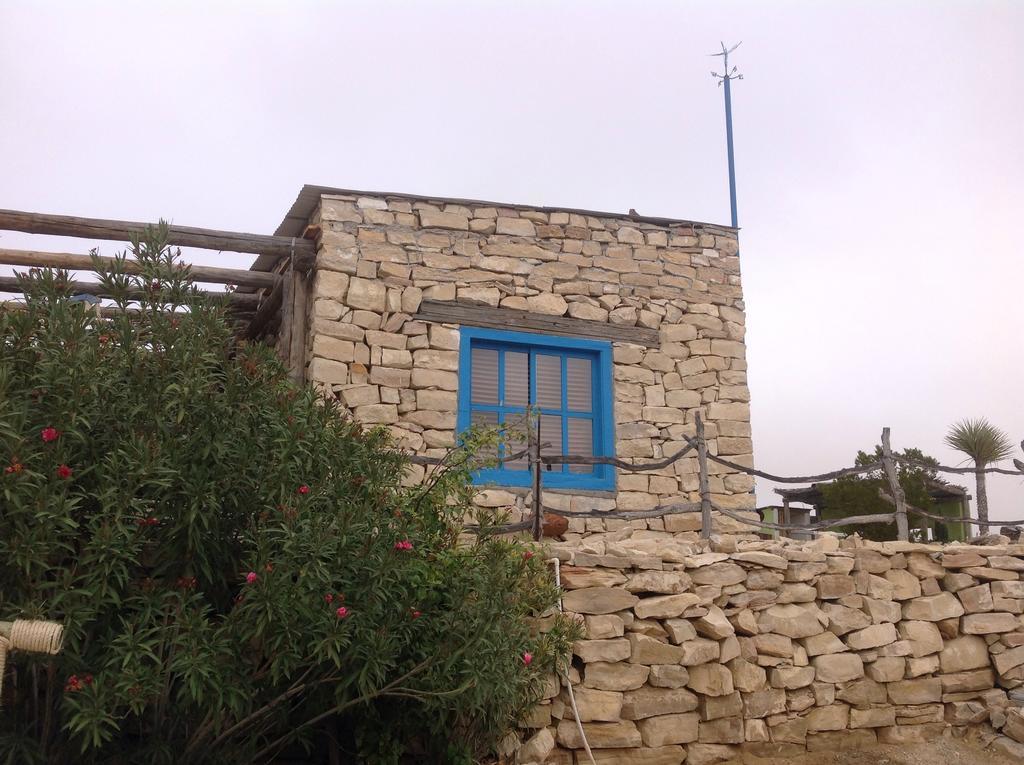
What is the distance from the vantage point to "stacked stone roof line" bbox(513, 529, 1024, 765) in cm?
574

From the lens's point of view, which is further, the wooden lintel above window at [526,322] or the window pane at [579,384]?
the window pane at [579,384]

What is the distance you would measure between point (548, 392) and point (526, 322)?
2.17 feet

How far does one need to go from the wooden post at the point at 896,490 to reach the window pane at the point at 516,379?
3.01 meters

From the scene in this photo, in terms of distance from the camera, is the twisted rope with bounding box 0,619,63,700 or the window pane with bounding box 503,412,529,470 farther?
the window pane with bounding box 503,412,529,470

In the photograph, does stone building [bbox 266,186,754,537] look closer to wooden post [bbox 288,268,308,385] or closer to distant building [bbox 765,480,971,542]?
wooden post [bbox 288,268,308,385]

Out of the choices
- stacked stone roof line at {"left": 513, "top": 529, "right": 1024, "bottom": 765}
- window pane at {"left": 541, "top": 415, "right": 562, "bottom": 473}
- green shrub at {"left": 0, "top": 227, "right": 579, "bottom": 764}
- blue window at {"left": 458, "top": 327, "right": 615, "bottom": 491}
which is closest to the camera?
green shrub at {"left": 0, "top": 227, "right": 579, "bottom": 764}

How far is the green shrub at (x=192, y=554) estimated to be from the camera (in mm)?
3662

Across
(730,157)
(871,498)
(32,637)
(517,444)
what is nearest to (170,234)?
(517,444)

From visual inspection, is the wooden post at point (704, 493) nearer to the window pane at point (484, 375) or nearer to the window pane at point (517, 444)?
the window pane at point (517, 444)

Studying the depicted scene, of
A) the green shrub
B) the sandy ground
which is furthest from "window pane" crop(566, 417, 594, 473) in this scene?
the green shrub

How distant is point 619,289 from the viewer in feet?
29.6

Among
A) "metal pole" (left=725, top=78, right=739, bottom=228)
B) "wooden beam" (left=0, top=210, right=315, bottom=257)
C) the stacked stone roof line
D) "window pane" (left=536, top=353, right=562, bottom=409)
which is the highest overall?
"metal pole" (left=725, top=78, right=739, bottom=228)

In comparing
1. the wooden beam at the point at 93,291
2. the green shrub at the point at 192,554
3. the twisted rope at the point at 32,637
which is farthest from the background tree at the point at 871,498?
the twisted rope at the point at 32,637

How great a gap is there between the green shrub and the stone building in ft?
11.2
